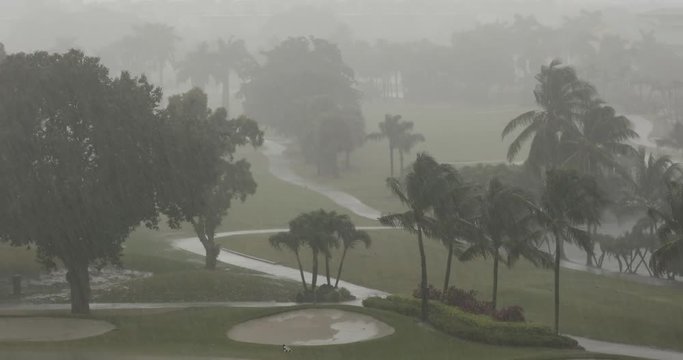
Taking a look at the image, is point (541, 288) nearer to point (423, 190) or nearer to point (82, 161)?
point (423, 190)

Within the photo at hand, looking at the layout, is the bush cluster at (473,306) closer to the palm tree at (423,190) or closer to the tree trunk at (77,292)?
the palm tree at (423,190)

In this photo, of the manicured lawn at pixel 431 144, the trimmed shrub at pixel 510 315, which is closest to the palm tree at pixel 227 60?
the manicured lawn at pixel 431 144

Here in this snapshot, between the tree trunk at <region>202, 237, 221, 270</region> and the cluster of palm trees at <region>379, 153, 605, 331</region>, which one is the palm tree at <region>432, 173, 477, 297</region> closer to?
the cluster of palm trees at <region>379, 153, 605, 331</region>

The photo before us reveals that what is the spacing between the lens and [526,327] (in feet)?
122

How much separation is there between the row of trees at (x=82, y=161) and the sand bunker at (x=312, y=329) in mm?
9600

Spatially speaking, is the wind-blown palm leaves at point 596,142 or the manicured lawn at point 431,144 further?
the manicured lawn at point 431,144

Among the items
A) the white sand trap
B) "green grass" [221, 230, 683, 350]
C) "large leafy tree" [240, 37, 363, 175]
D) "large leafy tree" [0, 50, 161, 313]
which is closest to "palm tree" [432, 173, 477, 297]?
"green grass" [221, 230, 683, 350]

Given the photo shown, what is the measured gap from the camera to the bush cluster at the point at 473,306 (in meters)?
38.7

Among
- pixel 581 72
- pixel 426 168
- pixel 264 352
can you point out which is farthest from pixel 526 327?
pixel 581 72

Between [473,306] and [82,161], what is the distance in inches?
822

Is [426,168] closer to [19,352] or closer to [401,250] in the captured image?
[19,352]

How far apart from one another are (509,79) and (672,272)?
111 meters

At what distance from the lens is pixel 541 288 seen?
54.5 metres

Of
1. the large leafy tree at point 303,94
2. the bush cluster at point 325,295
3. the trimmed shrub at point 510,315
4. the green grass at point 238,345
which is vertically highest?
the large leafy tree at point 303,94
